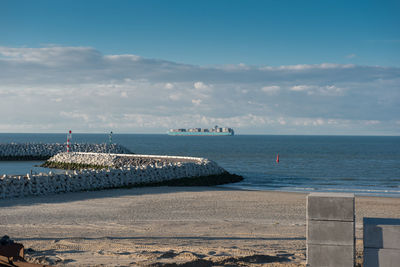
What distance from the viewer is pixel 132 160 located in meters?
35.2

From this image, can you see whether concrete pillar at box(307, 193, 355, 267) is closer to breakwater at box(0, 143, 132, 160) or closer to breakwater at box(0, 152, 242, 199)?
breakwater at box(0, 152, 242, 199)

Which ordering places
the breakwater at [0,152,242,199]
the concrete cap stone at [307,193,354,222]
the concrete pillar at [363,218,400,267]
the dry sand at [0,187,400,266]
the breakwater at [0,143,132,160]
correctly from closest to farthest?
1. the concrete pillar at [363,218,400,267]
2. the concrete cap stone at [307,193,354,222]
3. the dry sand at [0,187,400,266]
4. the breakwater at [0,152,242,199]
5. the breakwater at [0,143,132,160]

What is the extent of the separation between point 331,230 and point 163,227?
5394 millimetres

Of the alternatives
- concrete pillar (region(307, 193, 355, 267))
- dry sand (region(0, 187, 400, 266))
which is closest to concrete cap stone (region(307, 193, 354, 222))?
concrete pillar (region(307, 193, 355, 267))

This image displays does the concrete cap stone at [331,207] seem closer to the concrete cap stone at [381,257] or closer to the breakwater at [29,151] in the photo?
the concrete cap stone at [381,257]

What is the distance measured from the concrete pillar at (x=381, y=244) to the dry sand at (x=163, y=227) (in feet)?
4.48

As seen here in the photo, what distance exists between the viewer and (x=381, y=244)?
6645 mm

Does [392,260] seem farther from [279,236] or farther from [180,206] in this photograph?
[180,206]

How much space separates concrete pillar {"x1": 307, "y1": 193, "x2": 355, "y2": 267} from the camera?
6.79 metres

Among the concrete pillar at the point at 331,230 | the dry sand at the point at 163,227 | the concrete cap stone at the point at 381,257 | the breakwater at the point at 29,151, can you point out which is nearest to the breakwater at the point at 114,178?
the dry sand at the point at 163,227

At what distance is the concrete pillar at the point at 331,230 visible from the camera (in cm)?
679

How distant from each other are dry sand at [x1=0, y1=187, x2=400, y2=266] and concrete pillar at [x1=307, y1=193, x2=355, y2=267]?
0.87m

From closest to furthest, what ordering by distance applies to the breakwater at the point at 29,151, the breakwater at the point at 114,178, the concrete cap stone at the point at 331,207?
the concrete cap stone at the point at 331,207, the breakwater at the point at 114,178, the breakwater at the point at 29,151

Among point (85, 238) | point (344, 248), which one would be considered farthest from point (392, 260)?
point (85, 238)
